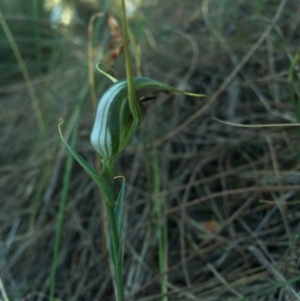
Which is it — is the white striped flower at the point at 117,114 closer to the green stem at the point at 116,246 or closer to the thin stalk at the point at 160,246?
the green stem at the point at 116,246

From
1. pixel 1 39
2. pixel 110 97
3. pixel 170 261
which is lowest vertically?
pixel 170 261

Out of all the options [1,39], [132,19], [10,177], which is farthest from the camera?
[132,19]

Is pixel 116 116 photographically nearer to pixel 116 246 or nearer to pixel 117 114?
pixel 117 114

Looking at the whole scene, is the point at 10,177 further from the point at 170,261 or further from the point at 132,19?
the point at 132,19

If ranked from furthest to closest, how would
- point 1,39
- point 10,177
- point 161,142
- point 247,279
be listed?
1. point 1,39
2. point 10,177
3. point 161,142
4. point 247,279

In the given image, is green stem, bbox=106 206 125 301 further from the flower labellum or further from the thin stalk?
the thin stalk

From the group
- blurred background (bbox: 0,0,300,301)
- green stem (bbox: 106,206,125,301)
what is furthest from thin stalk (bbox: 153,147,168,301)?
green stem (bbox: 106,206,125,301)

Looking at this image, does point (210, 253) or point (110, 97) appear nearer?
point (110, 97)

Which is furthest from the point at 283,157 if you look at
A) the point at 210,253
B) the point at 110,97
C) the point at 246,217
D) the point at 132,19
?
the point at 132,19

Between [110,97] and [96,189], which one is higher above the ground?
[110,97]
